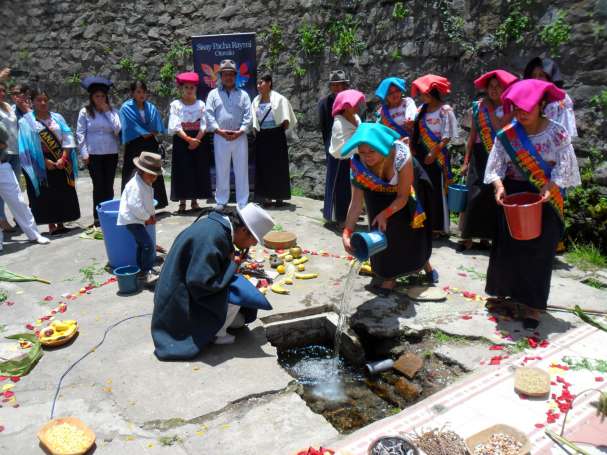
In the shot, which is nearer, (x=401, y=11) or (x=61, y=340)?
(x=61, y=340)

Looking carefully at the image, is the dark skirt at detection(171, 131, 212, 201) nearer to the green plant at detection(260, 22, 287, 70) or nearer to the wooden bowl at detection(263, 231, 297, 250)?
the wooden bowl at detection(263, 231, 297, 250)

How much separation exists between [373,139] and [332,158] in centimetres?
293

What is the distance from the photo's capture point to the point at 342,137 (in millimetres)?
6148

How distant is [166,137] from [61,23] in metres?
3.65

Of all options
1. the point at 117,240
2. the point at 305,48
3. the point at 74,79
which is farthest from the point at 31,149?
the point at 74,79

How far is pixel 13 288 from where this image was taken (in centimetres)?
520

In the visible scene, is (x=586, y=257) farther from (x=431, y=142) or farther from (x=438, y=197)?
(x=431, y=142)

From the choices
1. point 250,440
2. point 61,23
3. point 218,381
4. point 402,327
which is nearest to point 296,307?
point 402,327

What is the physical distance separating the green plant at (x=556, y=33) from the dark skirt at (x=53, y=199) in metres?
6.45

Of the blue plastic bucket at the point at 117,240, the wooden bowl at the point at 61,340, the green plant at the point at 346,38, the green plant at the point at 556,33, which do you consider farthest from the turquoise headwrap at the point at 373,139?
the green plant at the point at 346,38

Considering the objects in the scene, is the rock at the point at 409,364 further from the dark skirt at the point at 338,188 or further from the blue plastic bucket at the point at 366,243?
the dark skirt at the point at 338,188

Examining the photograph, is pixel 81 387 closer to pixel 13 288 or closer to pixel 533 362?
pixel 13 288

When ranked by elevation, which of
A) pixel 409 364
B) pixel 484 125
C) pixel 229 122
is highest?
pixel 484 125

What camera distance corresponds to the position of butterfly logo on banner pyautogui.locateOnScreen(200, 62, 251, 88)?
828cm
